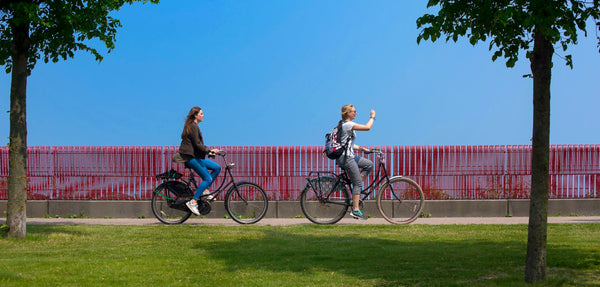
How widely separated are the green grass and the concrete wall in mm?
2661

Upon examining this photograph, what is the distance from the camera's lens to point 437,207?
46.6 feet

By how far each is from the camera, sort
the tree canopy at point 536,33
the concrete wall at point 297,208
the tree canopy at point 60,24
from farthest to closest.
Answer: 1. the concrete wall at point 297,208
2. the tree canopy at point 60,24
3. the tree canopy at point 536,33

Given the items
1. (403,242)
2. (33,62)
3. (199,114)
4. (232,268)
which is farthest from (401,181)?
(33,62)

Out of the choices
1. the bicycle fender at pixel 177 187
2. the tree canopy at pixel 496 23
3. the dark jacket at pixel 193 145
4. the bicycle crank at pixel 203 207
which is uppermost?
the tree canopy at pixel 496 23

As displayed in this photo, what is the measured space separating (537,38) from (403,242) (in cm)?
400

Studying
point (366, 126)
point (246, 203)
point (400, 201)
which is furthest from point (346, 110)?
point (246, 203)

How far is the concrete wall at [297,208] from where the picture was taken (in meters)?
14.1

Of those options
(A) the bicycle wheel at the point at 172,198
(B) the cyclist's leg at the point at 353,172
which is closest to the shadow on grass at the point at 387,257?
(B) the cyclist's leg at the point at 353,172

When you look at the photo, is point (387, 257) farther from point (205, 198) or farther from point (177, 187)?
point (177, 187)

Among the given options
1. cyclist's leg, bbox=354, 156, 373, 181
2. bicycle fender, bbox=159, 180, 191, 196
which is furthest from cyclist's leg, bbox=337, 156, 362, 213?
bicycle fender, bbox=159, 180, 191, 196

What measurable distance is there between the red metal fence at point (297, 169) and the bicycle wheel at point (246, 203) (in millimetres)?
1352

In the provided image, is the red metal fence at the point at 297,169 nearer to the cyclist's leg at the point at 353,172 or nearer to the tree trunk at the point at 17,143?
the cyclist's leg at the point at 353,172

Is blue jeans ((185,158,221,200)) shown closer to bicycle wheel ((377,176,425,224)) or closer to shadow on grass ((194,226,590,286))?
shadow on grass ((194,226,590,286))

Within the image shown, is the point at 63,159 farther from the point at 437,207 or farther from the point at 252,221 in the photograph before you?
the point at 437,207
